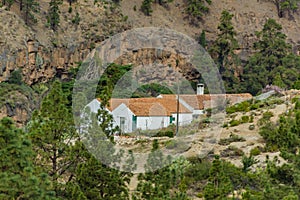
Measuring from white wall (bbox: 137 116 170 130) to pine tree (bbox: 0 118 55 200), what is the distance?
82.0 feet

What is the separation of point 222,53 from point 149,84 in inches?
499

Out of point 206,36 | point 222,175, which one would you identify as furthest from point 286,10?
point 222,175

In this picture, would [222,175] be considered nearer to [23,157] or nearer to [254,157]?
[23,157]

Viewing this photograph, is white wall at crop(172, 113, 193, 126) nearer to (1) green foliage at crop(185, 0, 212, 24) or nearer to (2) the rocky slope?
(2) the rocky slope

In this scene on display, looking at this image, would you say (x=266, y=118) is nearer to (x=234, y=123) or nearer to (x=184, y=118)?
(x=234, y=123)

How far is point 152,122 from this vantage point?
39.2 metres

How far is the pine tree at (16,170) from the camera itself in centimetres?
1249

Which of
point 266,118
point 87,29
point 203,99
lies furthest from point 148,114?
point 87,29

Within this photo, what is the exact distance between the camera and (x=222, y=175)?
1667cm

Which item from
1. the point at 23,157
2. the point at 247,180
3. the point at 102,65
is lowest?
the point at 247,180

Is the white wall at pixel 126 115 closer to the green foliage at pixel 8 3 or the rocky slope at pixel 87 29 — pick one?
the rocky slope at pixel 87 29

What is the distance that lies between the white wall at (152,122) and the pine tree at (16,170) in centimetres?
2500

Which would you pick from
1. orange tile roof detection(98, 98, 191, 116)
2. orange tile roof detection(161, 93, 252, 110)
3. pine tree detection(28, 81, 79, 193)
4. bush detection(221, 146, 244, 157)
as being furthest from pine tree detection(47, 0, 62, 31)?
pine tree detection(28, 81, 79, 193)

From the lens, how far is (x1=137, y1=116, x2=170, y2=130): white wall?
1506 inches
